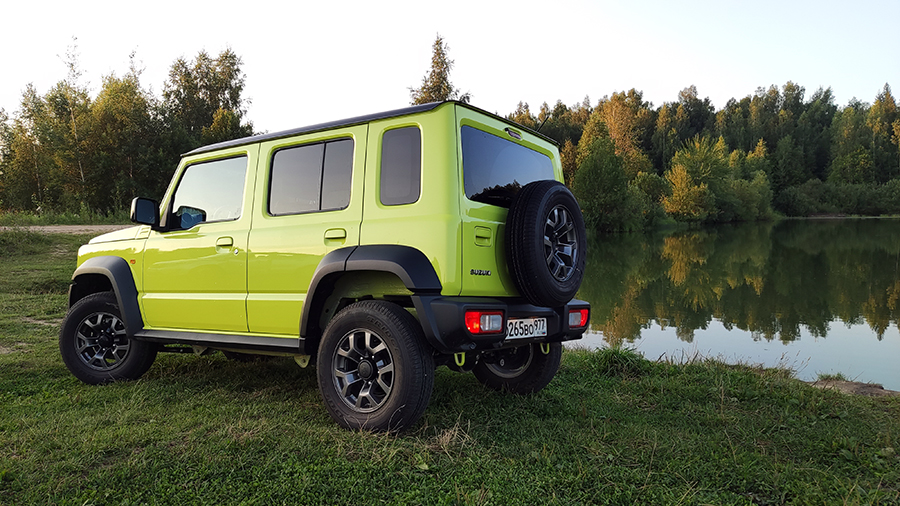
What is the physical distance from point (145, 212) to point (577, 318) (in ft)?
11.8

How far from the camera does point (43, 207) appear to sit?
28.9m

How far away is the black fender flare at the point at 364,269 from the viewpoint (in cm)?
340

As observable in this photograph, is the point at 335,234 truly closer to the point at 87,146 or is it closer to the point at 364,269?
the point at 364,269

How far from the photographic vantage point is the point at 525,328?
377cm

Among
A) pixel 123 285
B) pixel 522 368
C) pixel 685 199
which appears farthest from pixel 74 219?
pixel 685 199

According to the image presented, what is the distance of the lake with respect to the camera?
9.88 meters

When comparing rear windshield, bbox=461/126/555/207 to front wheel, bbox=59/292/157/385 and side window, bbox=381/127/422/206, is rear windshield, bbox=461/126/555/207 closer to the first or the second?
side window, bbox=381/127/422/206

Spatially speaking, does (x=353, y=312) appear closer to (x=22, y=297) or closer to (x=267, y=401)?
(x=267, y=401)

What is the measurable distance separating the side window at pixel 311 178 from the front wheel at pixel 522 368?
1.71m

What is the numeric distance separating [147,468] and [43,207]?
105 ft

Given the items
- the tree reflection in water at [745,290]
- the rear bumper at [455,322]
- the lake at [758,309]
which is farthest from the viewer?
the tree reflection in water at [745,290]

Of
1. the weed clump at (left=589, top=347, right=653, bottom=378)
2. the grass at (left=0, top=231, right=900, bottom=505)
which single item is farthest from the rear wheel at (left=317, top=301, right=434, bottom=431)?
the weed clump at (left=589, top=347, right=653, bottom=378)

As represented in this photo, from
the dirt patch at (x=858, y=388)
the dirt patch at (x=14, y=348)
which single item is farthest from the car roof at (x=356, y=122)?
the dirt patch at (x=858, y=388)

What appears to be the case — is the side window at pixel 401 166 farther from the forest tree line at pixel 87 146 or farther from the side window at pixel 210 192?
the forest tree line at pixel 87 146
